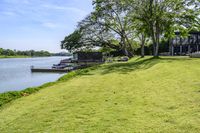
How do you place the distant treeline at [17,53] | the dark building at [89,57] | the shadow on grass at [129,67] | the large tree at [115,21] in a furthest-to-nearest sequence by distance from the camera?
1. the distant treeline at [17,53]
2. the dark building at [89,57]
3. the large tree at [115,21]
4. the shadow on grass at [129,67]

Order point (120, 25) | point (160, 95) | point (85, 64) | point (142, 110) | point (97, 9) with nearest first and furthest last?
point (142, 110) → point (160, 95) → point (97, 9) → point (120, 25) → point (85, 64)

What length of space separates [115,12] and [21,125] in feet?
114

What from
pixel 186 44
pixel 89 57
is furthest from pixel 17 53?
pixel 186 44

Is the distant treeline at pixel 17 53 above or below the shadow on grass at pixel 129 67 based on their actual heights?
above

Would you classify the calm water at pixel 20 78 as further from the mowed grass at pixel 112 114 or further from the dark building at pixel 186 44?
the dark building at pixel 186 44

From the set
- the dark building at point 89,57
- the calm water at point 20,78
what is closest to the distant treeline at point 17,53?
the dark building at point 89,57

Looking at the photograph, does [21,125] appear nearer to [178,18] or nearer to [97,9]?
[178,18]

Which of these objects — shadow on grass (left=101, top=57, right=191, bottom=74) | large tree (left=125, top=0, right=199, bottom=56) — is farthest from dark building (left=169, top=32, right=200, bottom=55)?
shadow on grass (left=101, top=57, right=191, bottom=74)

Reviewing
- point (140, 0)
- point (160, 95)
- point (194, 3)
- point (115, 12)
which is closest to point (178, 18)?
point (194, 3)

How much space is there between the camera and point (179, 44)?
180ft

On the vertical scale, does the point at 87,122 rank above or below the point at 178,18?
below

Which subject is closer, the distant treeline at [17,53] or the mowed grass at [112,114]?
the mowed grass at [112,114]

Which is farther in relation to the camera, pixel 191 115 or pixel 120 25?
pixel 120 25

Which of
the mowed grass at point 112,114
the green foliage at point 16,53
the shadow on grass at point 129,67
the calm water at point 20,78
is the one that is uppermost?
the green foliage at point 16,53
